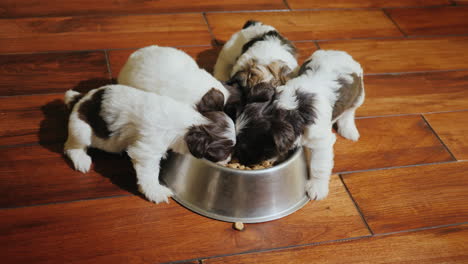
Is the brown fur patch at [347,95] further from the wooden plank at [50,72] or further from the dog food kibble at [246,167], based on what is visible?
the wooden plank at [50,72]

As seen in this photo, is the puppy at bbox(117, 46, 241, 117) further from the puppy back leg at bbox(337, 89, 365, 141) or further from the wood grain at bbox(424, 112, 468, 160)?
the wood grain at bbox(424, 112, 468, 160)

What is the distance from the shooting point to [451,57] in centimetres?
345

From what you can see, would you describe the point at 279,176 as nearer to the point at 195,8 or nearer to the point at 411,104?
the point at 411,104

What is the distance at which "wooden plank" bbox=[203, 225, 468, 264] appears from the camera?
2029mm

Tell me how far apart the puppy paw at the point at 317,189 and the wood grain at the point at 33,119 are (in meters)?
1.27

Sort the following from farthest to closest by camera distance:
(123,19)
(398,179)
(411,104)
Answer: (123,19), (411,104), (398,179)

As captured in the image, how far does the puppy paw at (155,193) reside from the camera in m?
2.12

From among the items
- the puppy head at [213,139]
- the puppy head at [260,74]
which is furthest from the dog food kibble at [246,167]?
the puppy head at [260,74]

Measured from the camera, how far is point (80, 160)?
2211mm

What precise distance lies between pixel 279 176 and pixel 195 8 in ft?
5.95

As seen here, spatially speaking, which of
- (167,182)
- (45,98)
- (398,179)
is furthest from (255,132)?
(45,98)

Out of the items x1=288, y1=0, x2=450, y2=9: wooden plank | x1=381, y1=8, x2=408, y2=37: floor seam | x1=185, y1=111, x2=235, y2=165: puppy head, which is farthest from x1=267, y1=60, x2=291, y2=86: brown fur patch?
x1=381, y1=8, x2=408, y2=37: floor seam

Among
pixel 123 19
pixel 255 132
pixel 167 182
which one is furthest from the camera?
pixel 123 19

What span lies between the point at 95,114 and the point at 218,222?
738 millimetres
